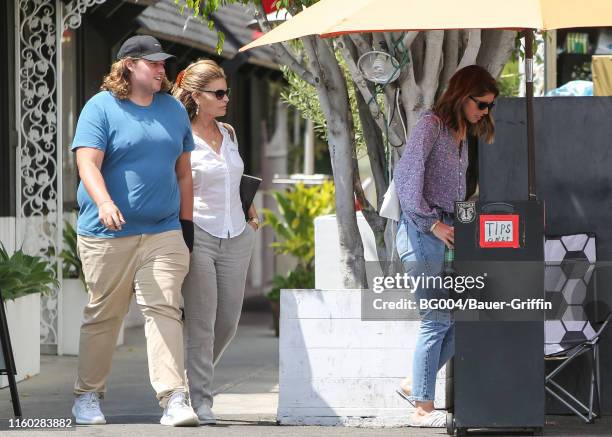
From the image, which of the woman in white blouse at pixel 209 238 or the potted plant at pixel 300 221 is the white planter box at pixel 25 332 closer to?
the woman in white blouse at pixel 209 238

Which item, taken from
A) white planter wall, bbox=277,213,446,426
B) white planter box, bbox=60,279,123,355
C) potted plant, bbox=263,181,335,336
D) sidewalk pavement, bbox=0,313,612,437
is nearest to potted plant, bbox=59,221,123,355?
white planter box, bbox=60,279,123,355

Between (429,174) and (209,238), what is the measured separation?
46.0 inches

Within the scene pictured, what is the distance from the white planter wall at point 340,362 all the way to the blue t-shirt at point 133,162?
82 centimetres

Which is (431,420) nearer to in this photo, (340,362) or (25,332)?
(340,362)

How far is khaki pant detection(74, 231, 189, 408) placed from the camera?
22.4 ft

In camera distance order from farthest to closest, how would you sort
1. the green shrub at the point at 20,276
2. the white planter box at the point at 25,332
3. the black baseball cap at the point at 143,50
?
the white planter box at the point at 25,332, the green shrub at the point at 20,276, the black baseball cap at the point at 143,50

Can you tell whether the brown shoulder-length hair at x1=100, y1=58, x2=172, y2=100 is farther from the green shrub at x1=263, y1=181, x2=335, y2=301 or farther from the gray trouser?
the green shrub at x1=263, y1=181, x2=335, y2=301

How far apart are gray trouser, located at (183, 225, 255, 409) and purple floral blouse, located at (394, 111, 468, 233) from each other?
99 cm

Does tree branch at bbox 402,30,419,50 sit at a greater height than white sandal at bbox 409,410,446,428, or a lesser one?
greater

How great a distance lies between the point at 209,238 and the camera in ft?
23.3

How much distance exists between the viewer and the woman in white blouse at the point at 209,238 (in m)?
7.09

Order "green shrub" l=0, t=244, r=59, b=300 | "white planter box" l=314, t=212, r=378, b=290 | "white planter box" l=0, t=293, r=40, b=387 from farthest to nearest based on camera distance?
"white planter box" l=314, t=212, r=378, b=290, "white planter box" l=0, t=293, r=40, b=387, "green shrub" l=0, t=244, r=59, b=300

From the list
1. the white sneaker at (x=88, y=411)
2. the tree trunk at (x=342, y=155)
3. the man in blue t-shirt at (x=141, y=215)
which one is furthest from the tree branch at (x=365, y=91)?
the white sneaker at (x=88, y=411)

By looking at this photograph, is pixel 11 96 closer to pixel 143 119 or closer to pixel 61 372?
pixel 61 372
